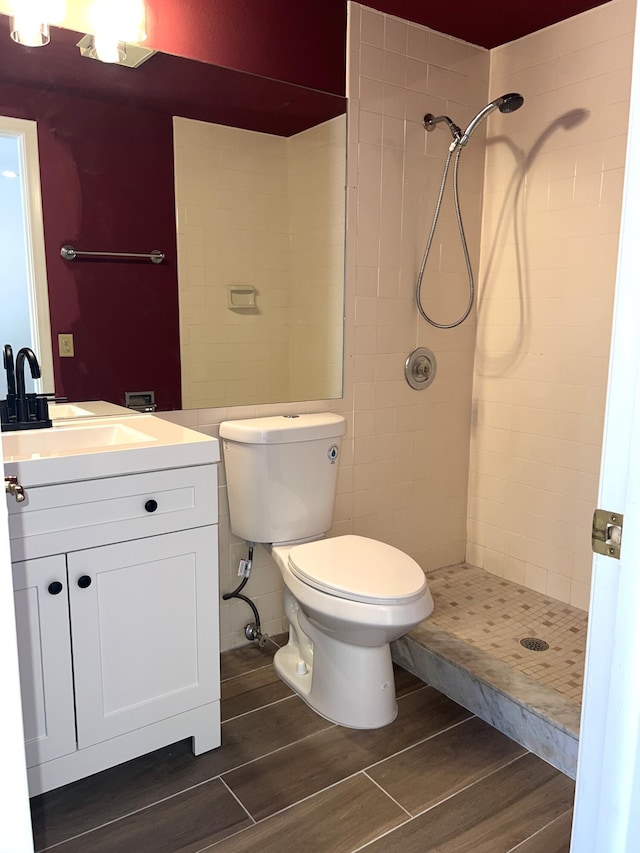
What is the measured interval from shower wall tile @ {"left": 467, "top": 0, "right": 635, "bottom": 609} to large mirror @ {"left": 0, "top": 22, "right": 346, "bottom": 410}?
75 cm

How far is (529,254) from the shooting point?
268 cm

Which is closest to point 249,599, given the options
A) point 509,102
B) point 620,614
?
point 620,614

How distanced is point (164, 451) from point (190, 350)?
69 cm

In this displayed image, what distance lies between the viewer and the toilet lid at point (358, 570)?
1853 millimetres

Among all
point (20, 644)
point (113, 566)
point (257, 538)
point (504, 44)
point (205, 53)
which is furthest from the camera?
point (504, 44)

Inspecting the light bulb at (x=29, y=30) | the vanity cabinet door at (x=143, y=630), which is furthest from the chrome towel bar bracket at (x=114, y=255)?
the vanity cabinet door at (x=143, y=630)

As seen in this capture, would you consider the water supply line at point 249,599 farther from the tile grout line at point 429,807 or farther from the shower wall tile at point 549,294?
the shower wall tile at point 549,294

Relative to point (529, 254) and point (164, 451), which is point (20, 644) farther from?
point (529, 254)

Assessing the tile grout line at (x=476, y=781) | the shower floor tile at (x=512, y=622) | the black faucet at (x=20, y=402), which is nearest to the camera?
the tile grout line at (x=476, y=781)

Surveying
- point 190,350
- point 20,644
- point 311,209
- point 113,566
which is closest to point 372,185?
point 311,209

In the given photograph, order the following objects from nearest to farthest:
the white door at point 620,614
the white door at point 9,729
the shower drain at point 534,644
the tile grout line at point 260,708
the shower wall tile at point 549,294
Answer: the white door at point 9,729
the white door at point 620,614
the tile grout line at point 260,708
the shower drain at point 534,644
the shower wall tile at point 549,294

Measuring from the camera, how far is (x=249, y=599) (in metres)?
2.45

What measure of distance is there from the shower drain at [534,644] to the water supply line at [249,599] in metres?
0.91

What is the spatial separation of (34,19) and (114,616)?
5.20ft
